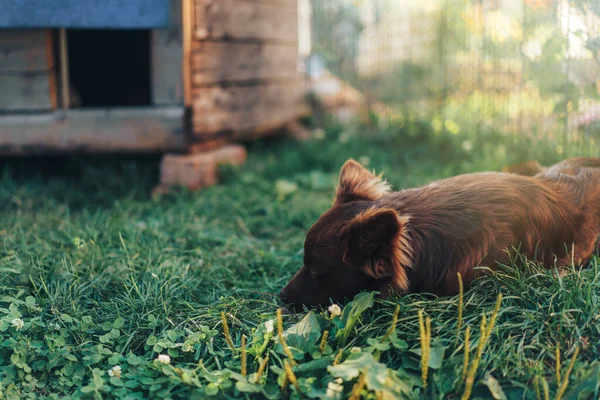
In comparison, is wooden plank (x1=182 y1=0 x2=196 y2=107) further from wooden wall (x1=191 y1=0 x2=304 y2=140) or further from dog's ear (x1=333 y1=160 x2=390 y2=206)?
dog's ear (x1=333 y1=160 x2=390 y2=206)

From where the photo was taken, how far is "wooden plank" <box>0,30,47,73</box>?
15.5 feet

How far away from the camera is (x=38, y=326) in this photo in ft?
9.27

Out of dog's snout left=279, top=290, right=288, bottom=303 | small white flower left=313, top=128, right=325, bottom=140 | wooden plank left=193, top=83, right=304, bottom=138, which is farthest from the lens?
small white flower left=313, top=128, right=325, bottom=140

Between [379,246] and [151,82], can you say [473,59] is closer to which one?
[151,82]

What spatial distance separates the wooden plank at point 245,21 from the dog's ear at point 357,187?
228 centimetres

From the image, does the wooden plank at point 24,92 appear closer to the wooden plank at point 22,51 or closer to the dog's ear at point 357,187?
the wooden plank at point 22,51

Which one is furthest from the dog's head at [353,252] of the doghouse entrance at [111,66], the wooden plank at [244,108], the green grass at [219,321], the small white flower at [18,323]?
the doghouse entrance at [111,66]

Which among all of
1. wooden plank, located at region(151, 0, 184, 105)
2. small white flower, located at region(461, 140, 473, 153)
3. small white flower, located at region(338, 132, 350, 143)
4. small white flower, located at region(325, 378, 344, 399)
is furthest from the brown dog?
small white flower, located at region(338, 132, 350, 143)

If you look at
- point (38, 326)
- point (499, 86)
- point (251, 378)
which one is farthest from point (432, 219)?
point (499, 86)

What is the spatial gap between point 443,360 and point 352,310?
41 centimetres

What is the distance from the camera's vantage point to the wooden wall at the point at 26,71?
473 cm

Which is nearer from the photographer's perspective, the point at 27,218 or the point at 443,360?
the point at 443,360

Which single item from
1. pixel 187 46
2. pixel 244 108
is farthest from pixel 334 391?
pixel 244 108

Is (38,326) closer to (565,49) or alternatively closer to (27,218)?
(27,218)
